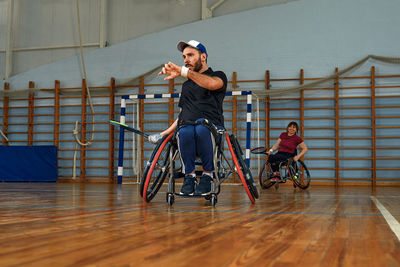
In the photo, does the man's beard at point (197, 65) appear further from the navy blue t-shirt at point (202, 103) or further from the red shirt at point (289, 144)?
the red shirt at point (289, 144)

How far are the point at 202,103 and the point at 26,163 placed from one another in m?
6.45

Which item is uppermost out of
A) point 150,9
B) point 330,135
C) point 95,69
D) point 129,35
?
point 150,9

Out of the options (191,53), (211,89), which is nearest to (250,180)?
(211,89)

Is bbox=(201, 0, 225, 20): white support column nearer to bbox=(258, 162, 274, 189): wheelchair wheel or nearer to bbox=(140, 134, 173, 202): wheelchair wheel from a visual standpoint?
bbox=(258, 162, 274, 189): wheelchair wheel

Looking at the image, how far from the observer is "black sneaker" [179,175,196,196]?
226cm

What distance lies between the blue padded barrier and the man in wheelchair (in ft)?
20.4

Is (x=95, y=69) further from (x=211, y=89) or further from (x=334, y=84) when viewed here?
(x=211, y=89)

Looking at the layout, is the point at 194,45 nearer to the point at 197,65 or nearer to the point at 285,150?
the point at 197,65

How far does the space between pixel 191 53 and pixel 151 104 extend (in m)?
5.69

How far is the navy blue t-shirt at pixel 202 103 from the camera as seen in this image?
2.41 m

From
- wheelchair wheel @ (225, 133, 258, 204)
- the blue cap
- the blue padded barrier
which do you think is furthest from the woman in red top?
the blue padded barrier

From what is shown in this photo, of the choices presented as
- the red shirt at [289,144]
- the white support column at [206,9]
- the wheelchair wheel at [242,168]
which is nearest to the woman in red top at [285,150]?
the red shirt at [289,144]

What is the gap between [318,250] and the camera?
90 cm

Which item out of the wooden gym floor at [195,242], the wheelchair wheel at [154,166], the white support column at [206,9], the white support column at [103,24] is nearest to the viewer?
the wooden gym floor at [195,242]
